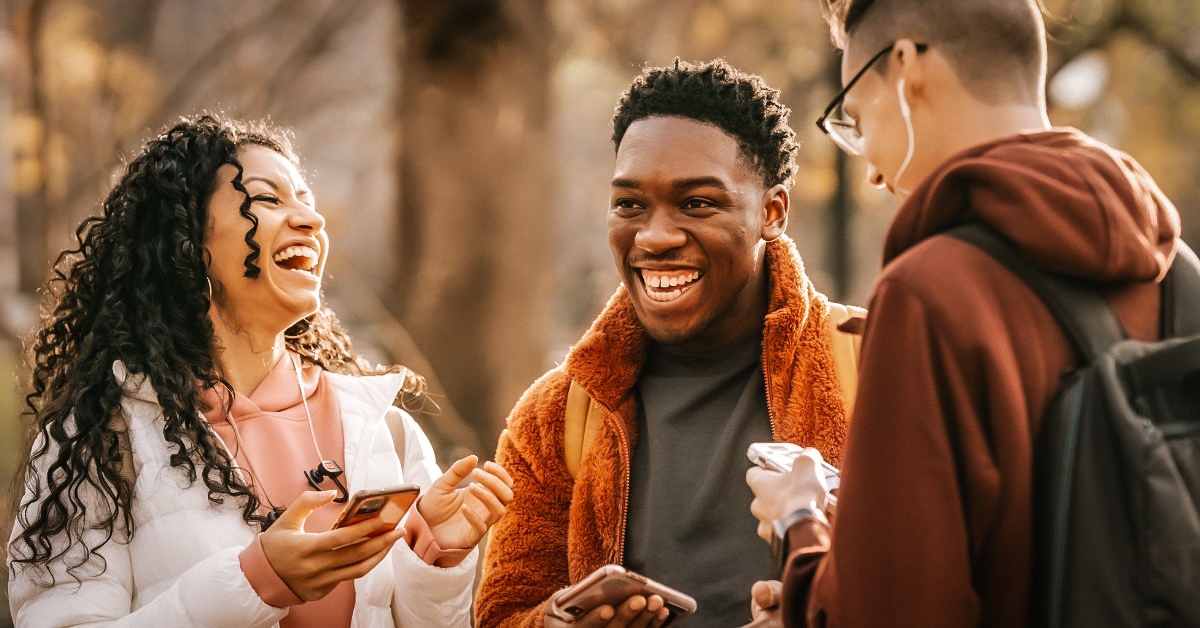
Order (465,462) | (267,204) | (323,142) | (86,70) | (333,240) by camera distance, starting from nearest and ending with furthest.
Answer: (465,462) < (267,204) < (86,70) < (333,240) < (323,142)

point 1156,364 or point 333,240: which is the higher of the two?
point 333,240

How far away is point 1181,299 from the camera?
210 centimetres

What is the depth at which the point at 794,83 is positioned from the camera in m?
13.6

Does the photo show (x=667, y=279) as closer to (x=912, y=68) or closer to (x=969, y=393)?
(x=912, y=68)

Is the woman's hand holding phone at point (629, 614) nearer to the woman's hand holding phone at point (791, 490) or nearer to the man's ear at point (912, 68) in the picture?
the woman's hand holding phone at point (791, 490)

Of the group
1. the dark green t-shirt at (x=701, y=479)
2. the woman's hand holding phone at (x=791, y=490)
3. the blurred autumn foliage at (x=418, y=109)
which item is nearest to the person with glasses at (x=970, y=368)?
the woman's hand holding phone at (x=791, y=490)

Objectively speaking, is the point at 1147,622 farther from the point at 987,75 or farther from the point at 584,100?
the point at 584,100

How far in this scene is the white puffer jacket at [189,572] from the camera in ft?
9.06

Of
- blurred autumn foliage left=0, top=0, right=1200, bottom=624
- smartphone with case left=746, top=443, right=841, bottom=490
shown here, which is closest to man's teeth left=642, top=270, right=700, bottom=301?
smartphone with case left=746, top=443, right=841, bottom=490

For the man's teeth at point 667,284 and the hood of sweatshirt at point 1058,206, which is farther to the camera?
the man's teeth at point 667,284

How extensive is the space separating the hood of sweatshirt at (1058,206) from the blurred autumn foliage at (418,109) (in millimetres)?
3995

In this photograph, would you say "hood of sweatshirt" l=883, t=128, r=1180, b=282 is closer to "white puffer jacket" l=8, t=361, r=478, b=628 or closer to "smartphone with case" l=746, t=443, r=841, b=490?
"smartphone with case" l=746, t=443, r=841, b=490

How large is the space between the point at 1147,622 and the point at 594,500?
165 cm

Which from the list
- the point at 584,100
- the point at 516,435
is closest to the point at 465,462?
the point at 516,435
